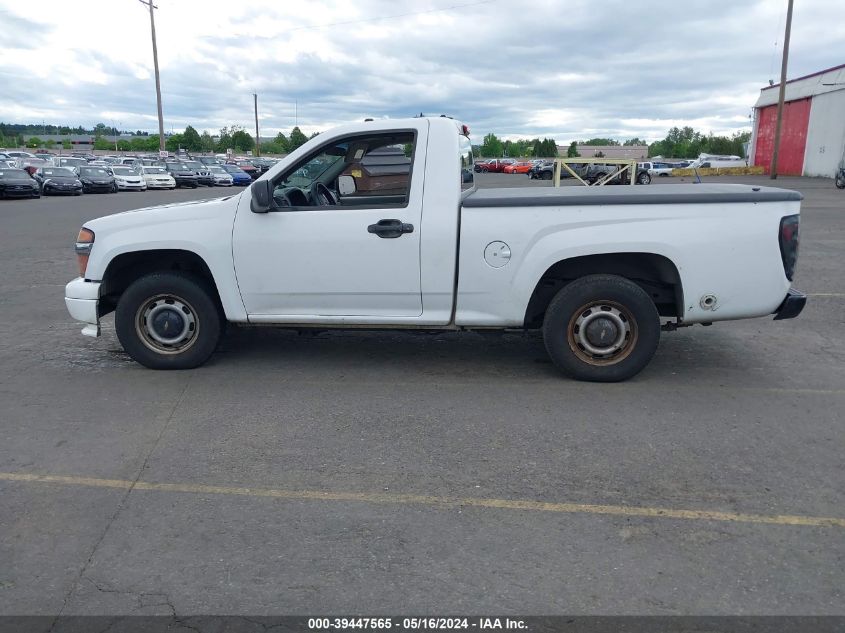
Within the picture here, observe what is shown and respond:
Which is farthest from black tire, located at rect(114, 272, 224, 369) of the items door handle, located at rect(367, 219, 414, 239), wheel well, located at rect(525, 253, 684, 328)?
wheel well, located at rect(525, 253, 684, 328)

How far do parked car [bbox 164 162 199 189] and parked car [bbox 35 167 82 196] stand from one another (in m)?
8.86

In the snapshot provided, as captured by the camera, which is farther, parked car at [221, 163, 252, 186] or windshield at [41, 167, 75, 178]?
parked car at [221, 163, 252, 186]

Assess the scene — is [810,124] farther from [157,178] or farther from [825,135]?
[157,178]

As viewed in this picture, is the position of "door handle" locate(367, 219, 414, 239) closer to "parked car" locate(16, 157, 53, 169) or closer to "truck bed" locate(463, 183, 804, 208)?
"truck bed" locate(463, 183, 804, 208)

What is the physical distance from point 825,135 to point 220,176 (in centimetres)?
3770

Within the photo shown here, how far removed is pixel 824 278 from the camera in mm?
9898

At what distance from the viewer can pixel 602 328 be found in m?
5.45

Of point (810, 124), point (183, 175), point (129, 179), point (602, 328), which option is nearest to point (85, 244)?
point (602, 328)

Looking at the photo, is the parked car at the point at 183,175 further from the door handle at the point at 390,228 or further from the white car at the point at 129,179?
the door handle at the point at 390,228

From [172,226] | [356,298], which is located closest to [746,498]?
[356,298]

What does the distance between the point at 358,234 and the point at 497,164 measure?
7418 centimetres

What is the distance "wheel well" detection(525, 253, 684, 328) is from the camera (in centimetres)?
546

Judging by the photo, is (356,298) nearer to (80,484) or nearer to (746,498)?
(80,484)

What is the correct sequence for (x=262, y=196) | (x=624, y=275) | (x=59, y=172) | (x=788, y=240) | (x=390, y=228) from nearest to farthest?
(x=788, y=240), (x=390, y=228), (x=262, y=196), (x=624, y=275), (x=59, y=172)
